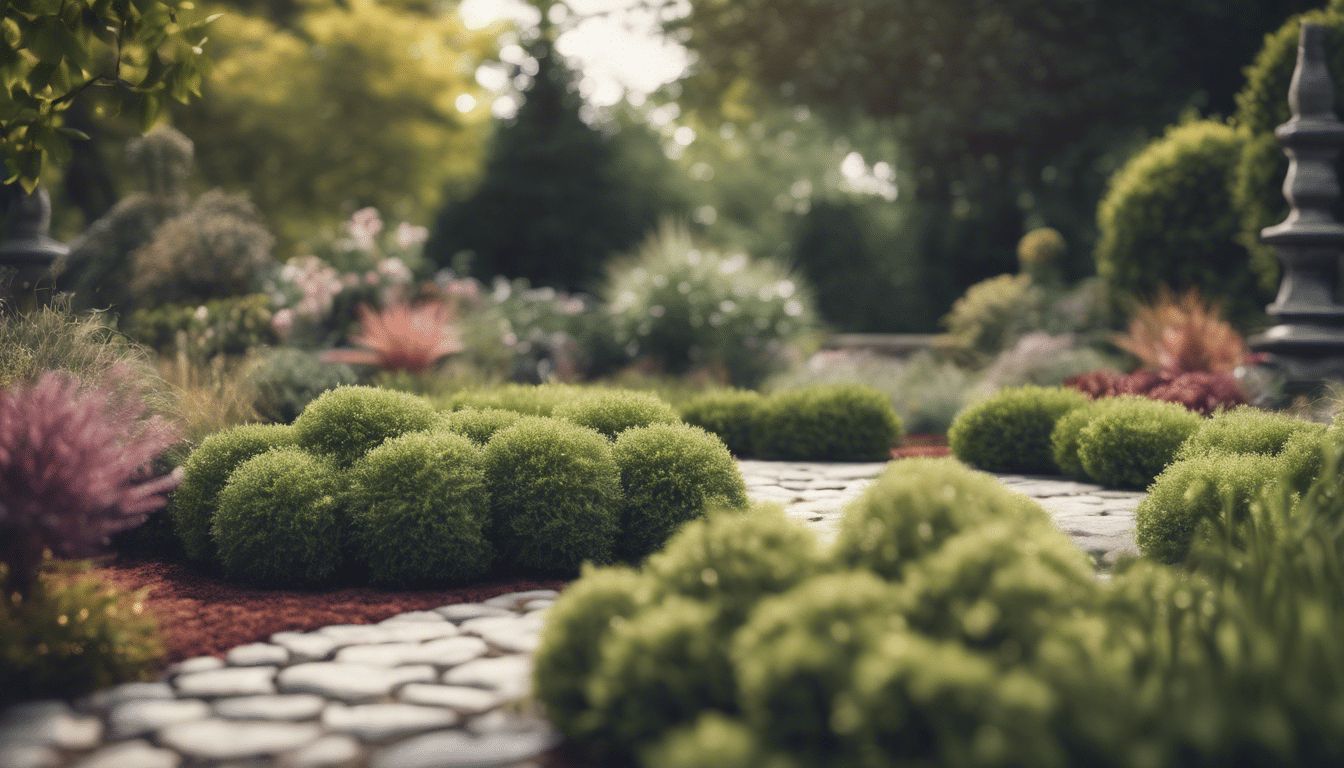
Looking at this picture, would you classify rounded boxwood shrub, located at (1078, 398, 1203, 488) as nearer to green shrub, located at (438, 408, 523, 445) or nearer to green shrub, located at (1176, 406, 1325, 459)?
green shrub, located at (1176, 406, 1325, 459)

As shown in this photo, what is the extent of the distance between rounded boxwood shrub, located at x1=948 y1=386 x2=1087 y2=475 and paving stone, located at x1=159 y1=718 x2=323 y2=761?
5133mm

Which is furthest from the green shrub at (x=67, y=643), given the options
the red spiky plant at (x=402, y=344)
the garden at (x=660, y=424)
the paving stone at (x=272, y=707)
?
the red spiky plant at (x=402, y=344)

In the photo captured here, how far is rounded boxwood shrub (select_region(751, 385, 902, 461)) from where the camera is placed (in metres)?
6.93

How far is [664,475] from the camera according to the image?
4012 mm

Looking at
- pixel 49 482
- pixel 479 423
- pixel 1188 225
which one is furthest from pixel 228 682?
pixel 1188 225

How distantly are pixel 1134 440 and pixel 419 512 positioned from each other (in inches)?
163

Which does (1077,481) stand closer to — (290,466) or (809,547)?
(809,547)

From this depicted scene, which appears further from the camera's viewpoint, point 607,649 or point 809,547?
point 809,547

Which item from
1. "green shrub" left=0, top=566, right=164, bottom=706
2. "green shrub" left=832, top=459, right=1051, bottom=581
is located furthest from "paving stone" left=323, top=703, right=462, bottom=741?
"green shrub" left=832, top=459, right=1051, bottom=581

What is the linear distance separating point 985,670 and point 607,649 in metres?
0.80

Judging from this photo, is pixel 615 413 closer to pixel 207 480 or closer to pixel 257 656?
pixel 207 480

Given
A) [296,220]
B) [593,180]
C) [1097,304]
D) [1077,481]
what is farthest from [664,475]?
[296,220]

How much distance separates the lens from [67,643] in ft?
8.28

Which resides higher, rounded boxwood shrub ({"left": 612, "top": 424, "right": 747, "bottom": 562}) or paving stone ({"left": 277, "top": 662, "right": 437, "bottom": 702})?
rounded boxwood shrub ({"left": 612, "top": 424, "right": 747, "bottom": 562})
